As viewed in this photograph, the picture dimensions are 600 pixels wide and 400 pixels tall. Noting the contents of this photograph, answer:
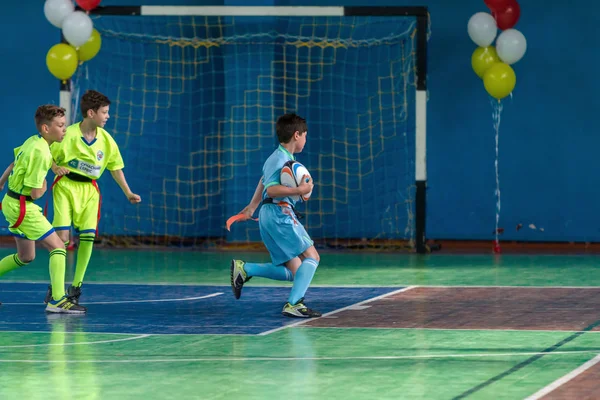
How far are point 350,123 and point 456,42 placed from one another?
1.87m

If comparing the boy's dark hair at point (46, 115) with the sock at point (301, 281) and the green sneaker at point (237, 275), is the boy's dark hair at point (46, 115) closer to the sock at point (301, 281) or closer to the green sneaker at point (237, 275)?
the green sneaker at point (237, 275)

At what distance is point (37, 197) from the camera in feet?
29.5

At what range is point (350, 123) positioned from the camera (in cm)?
1623

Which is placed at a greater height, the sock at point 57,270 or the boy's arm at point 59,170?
the boy's arm at point 59,170

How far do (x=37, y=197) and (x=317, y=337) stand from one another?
2589 mm

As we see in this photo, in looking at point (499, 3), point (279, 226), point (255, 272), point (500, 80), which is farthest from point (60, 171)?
point (499, 3)

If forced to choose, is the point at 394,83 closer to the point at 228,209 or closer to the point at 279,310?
the point at 228,209

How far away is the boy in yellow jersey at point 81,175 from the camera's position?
9.52m

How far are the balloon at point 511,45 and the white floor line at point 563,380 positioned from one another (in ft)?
26.8

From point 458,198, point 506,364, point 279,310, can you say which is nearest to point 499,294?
point 279,310

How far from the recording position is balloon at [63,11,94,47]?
579 inches

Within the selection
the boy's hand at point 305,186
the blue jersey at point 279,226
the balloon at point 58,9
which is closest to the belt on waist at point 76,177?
the blue jersey at point 279,226

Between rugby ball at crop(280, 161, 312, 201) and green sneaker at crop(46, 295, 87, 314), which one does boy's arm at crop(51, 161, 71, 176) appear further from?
rugby ball at crop(280, 161, 312, 201)

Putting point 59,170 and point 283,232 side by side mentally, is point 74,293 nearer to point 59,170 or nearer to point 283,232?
point 59,170
